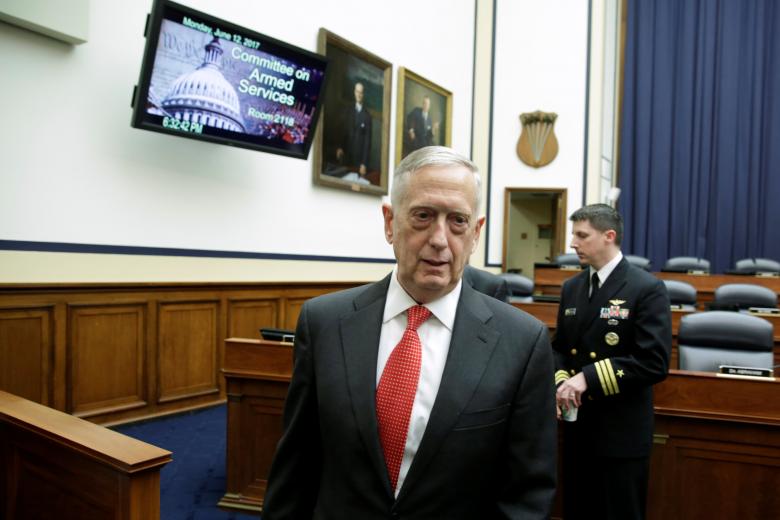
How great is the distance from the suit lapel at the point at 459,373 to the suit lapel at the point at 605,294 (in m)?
1.40

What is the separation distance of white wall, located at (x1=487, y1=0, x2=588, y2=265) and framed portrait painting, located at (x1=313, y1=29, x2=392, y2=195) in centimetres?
336

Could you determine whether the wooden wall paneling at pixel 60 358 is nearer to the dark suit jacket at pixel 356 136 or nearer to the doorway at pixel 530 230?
the dark suit jacket at pixel 356 136

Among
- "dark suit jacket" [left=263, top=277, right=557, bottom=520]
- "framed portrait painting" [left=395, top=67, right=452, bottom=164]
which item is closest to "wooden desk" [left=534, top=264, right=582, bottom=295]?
"framed portrait painting" [left=395, top=67, right=452, bottom=164]

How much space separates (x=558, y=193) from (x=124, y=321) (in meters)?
7.89

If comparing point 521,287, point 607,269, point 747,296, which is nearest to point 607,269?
point 607,269

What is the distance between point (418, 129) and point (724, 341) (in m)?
5.79

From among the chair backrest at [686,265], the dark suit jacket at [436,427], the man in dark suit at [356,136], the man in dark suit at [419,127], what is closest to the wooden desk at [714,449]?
the dark suit jacket at [436,427]

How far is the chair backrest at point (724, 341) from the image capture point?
3488mm

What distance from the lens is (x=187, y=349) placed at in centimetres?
510

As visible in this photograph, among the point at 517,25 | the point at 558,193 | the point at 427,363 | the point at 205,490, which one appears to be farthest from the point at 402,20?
the point at 427,363

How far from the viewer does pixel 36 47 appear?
4129 mm

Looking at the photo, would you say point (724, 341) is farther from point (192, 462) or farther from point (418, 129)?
point (418, 129)

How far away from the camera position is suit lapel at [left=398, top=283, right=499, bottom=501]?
1226mm

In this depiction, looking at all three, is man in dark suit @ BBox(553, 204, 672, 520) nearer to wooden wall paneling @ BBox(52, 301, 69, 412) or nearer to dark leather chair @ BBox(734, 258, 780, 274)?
wooden wall paneling @ BBox(52, 301, 69, 412)
